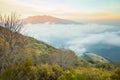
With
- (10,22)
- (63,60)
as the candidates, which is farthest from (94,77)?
(63,60)

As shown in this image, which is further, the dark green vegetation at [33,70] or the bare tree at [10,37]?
the bare tree at [10,37]

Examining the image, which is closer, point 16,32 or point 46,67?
point 46,67

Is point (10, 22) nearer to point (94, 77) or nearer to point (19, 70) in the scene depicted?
point (19, 70)

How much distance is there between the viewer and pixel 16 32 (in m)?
44.2

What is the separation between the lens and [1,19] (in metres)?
46.7

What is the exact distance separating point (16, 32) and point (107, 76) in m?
20.3

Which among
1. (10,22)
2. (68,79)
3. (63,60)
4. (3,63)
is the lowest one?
(63,60)

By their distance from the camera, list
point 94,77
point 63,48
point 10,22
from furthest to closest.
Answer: point 63,48 < point 10,22 < point 94,77

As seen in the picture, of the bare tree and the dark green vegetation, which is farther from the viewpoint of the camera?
the bare tree

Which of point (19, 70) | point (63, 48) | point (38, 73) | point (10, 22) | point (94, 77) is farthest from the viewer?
point (63, 48)

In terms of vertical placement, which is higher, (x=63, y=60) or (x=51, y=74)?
(x=51, y=74)

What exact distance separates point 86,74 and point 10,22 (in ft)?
69.0

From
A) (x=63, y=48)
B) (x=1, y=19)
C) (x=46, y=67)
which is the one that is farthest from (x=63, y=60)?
(x=46, y=67)

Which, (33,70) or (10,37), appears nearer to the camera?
(33,70)
